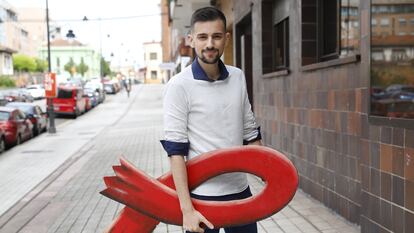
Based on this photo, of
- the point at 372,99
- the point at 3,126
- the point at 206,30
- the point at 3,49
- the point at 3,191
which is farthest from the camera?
the point at 3,49

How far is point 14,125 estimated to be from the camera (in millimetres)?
16938

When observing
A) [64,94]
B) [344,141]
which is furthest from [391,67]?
[64,94]

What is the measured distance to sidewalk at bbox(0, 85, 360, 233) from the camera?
5786 mm

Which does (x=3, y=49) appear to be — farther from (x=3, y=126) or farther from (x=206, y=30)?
(x=206, y=30)

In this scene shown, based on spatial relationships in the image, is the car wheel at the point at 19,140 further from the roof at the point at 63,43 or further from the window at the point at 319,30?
the roof at the point at 63,43

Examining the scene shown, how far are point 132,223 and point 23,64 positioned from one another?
92.7 meters

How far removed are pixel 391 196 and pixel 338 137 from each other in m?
1.64

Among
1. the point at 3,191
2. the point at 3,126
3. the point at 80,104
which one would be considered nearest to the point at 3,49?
the point at 80,104

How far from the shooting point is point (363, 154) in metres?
4.76

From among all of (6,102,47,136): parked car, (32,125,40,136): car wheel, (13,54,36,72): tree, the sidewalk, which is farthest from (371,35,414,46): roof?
(13,54,36,72): tree

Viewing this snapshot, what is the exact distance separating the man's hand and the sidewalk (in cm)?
319

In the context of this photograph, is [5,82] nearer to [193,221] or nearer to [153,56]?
[153,56]

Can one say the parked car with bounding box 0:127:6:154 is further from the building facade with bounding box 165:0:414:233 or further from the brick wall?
the brick wall

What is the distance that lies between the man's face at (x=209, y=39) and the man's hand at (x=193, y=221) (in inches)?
30.2
